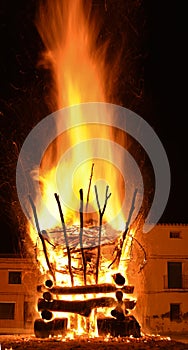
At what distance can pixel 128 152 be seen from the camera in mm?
20375

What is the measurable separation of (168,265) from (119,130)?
54.1 ft

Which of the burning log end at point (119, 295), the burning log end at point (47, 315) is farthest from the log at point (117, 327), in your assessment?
the burning log end at point (47, 315)

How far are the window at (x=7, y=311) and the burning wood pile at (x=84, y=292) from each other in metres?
18.3

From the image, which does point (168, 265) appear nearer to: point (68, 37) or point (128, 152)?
point (128, 152)

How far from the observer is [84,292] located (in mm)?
15195

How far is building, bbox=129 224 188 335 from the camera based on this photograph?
110ft

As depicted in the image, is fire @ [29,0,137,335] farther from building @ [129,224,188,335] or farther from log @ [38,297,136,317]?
building @ [129,224,188,335]

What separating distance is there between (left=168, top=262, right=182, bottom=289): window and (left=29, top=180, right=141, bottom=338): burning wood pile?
18.8m

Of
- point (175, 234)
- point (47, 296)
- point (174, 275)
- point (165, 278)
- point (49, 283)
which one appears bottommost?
point (47, 296)

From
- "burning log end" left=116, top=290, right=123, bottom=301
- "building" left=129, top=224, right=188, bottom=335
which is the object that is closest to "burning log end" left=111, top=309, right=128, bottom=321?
"burning log end" left=116, top=290, right=123, bottom=301

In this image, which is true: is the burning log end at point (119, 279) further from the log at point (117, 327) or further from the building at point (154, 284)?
the building at point (154, 284)

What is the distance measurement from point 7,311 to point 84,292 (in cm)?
1986

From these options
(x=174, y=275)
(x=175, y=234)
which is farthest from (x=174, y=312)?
(x=175, y=234)

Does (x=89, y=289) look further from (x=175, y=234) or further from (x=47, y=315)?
(x=175, y=234)
